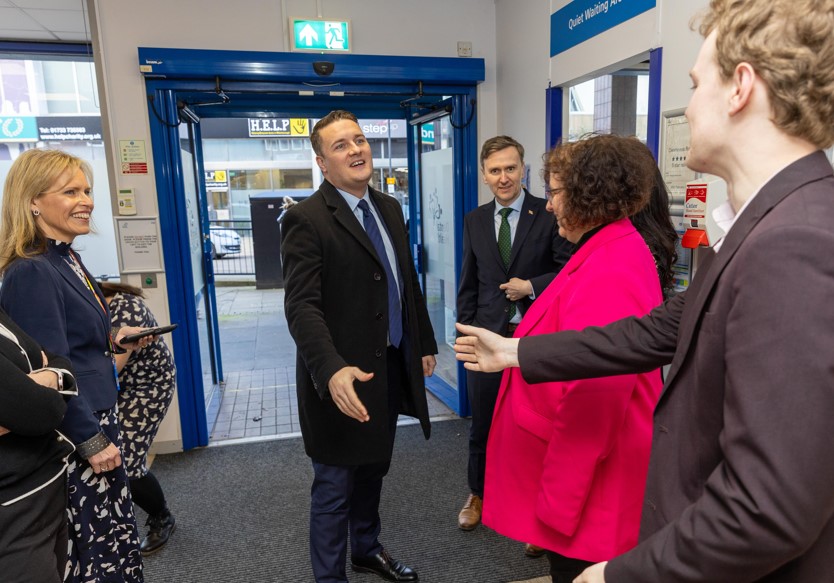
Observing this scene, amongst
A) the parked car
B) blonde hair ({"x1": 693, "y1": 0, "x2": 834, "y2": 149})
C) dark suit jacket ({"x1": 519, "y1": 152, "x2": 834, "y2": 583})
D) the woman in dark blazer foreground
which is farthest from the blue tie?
the parked car

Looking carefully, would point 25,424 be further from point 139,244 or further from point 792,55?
point 139,244

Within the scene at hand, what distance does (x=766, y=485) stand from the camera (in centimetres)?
61

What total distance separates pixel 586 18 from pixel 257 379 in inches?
148

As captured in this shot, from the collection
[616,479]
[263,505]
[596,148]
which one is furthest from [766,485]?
[263,505]

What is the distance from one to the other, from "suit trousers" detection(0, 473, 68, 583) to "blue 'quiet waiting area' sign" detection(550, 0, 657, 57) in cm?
255

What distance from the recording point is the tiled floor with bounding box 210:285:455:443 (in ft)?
12.4

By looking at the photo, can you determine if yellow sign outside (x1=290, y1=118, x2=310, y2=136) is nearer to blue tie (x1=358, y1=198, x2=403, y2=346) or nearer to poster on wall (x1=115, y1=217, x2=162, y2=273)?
poster on wall (x1=115, y1=217, x2=162, y2=273)


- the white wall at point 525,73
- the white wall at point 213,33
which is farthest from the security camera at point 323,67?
the white wall at point 525,73

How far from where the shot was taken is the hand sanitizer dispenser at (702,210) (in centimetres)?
183

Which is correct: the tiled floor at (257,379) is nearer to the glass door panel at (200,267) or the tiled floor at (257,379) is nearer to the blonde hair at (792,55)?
the glass door panel at (200,267)

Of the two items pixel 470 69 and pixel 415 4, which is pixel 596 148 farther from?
pixel 415 4

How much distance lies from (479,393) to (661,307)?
1573 millimetres

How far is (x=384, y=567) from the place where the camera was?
2.22 m

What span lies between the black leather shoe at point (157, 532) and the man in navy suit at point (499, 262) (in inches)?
53.7
